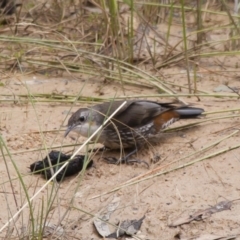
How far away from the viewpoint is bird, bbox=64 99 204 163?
586 cm

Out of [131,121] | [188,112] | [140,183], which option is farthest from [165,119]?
[140,183]

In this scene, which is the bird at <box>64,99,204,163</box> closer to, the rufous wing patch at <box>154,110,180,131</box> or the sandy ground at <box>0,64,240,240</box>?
the rufous wing patch at <box>154,110,180,131</box>

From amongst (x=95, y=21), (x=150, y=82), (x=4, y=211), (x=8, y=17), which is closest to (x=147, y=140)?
(x=150, y=82)

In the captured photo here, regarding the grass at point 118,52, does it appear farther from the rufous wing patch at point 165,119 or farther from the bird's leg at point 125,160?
the bird's leg at point 125,160

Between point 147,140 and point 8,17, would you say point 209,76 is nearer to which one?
point 147,140

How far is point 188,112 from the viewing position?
6.17m

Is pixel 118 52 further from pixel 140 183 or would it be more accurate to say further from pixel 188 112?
pixel 140 183

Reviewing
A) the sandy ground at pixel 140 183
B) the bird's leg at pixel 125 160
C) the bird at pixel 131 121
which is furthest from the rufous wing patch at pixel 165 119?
the bird's leg at pixel 125 160

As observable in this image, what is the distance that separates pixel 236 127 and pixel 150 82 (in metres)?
1.15

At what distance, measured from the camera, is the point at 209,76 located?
7512 mm

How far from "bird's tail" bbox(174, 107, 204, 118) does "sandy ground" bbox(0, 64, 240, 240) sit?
4.8 inches

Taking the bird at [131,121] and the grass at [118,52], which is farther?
the grass at [118,52]

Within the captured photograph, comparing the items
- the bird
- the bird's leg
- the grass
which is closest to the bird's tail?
the bird

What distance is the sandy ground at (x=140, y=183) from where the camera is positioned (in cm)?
482
